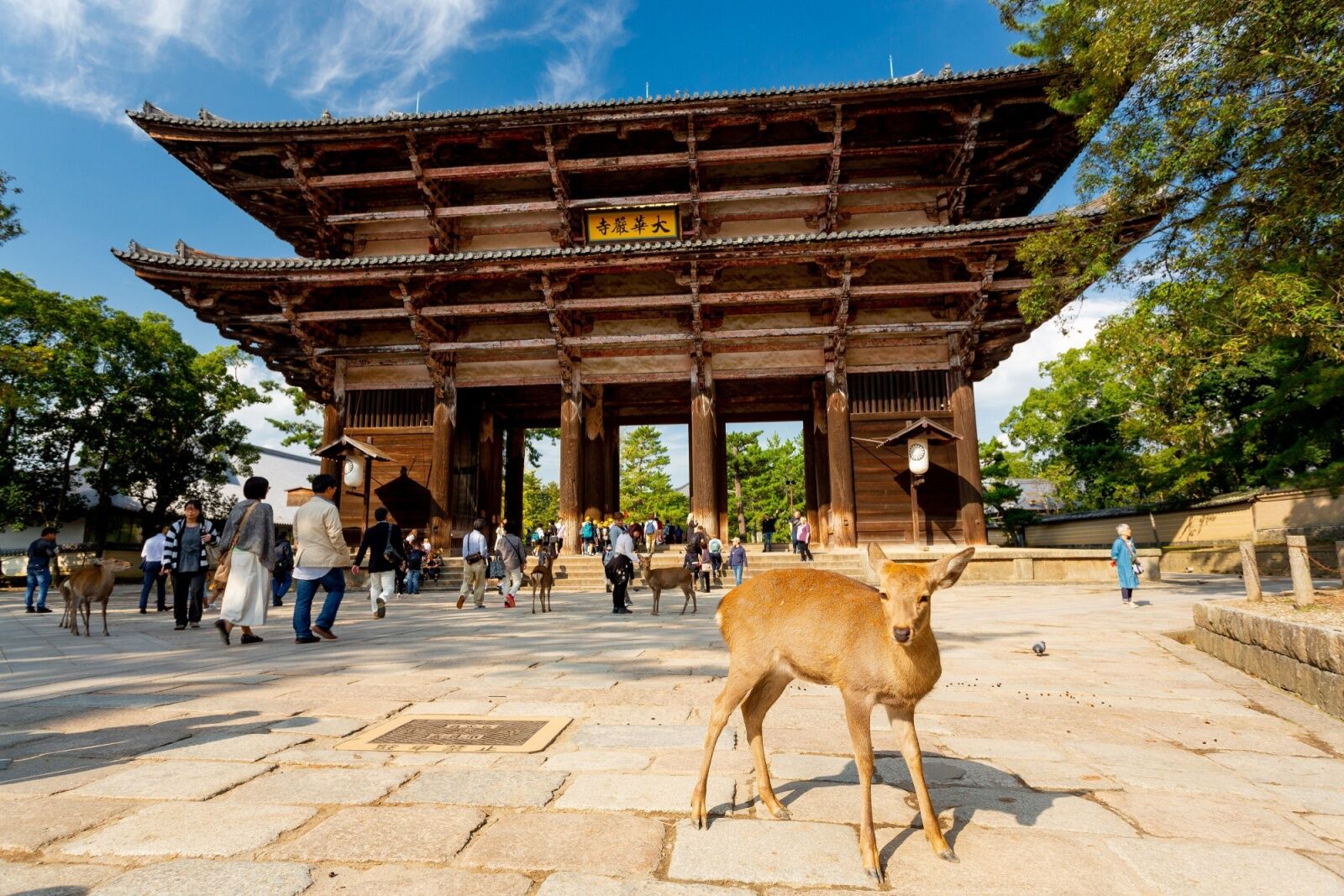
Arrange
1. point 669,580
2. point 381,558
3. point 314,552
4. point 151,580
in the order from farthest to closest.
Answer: point 151,580, point 669,580, point 381,558, point 314,552

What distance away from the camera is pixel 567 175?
15523 millimetres

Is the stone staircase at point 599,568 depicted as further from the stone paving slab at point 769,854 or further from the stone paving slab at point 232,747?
the stone paving slab at point 769,854

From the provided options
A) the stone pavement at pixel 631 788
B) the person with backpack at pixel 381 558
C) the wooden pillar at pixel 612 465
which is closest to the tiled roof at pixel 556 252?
the wooden pillar at pixel 612 465

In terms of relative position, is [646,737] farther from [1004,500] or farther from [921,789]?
[1004,500]

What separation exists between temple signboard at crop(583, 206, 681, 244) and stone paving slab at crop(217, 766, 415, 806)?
1416cm

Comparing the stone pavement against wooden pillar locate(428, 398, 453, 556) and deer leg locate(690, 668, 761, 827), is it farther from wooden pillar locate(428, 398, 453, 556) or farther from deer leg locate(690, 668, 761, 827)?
wooden pillar locate(428, 398, 453, 556)

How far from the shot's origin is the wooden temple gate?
1423cm

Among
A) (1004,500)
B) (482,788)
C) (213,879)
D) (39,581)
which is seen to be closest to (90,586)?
(39,581)

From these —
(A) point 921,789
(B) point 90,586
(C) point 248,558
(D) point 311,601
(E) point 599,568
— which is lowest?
(A) point 921,789

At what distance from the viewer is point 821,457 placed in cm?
1695

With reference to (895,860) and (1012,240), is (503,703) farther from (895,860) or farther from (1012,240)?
(1012,240)

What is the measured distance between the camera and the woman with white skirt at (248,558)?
6.61 meters

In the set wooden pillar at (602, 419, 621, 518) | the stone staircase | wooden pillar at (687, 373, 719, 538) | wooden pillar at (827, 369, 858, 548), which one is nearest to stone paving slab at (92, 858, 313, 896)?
the stone staircase

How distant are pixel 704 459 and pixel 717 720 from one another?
1274 cm
